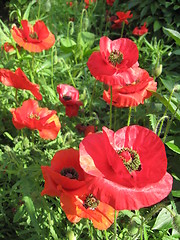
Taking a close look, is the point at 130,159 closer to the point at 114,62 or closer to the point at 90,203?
the point at 90,203

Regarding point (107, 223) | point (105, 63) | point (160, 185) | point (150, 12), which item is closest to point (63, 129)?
point (105, 63)

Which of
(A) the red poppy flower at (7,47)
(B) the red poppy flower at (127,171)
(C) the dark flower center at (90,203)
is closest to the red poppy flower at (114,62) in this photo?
(B) the red poppy flower at (127,171)

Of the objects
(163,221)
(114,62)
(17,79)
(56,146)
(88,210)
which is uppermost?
(114,62)

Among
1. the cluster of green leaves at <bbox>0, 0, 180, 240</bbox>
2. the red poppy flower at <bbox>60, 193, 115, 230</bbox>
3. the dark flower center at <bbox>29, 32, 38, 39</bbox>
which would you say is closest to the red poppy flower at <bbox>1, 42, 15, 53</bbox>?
the cluster of green leaves at <bbox>0, 0, 180, 240</bbox>

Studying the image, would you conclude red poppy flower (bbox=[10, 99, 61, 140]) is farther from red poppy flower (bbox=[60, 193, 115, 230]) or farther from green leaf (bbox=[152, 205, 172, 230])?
green leaf (bbox=[152, 205, 172, 230])

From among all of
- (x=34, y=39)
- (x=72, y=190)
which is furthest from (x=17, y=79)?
(x=72, y=190)

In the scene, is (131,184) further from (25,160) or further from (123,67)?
(25,160)

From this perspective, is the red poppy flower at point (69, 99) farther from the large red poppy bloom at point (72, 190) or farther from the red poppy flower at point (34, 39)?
the large red poppy bloom at point (72, 190)
